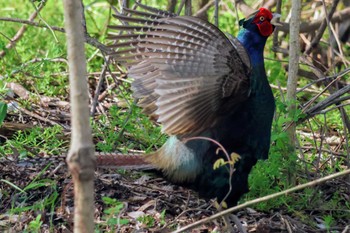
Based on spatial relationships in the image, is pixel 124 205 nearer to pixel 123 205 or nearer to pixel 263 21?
pixel 123 205

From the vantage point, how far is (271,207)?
5.00 m

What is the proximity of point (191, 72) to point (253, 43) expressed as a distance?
2.24 ft

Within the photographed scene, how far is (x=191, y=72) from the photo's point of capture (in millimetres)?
4352

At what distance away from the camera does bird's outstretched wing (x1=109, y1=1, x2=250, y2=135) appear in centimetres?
435

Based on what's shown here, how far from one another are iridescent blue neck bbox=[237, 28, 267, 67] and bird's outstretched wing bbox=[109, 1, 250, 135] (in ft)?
0.86

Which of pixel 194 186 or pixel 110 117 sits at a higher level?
pixel 110 117

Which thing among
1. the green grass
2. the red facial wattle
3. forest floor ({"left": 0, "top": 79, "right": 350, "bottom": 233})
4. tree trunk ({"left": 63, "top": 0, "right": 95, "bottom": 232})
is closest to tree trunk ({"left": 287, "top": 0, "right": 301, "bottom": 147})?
the green grass

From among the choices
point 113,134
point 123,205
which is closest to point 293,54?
point 113,134

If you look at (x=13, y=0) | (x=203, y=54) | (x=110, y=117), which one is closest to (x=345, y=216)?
(x=203, y=54)

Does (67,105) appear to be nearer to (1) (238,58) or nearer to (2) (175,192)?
(2) (175,192)

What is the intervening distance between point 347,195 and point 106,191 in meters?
1.55

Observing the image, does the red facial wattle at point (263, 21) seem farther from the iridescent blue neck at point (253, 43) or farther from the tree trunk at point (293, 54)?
the tree trunk at point (293, 54)

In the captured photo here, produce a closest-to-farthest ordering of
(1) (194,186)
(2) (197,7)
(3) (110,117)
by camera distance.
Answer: (1) (194,186)
(3) (110,117)
(2) (197,7)

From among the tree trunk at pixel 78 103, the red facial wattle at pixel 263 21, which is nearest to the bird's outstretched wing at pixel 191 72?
the red facial wattle at pixel 263 21
